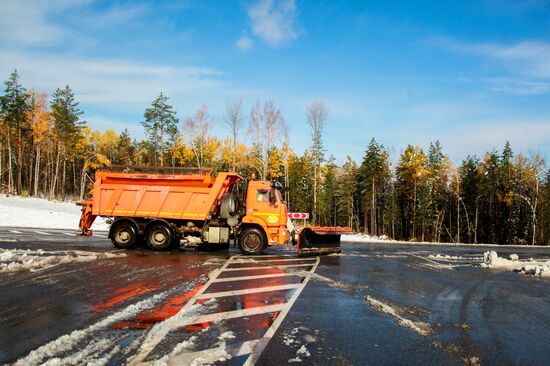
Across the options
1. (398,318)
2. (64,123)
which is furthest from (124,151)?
(398,318)

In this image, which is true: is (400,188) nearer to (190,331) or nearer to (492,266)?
(492,266)

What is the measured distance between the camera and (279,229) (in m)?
16.0

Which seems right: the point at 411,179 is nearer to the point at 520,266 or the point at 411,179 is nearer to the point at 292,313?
the point at 520,266

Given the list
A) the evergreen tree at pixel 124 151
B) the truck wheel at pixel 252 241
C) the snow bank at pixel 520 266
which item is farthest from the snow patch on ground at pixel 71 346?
the evergreen tree at pixel 124 151

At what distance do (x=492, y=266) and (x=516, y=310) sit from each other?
22.8ft

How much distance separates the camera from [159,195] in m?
16.5

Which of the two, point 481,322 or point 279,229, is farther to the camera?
point 279,229

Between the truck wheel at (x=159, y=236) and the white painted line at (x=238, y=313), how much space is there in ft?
31.6

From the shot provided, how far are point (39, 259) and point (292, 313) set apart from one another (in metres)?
8.47

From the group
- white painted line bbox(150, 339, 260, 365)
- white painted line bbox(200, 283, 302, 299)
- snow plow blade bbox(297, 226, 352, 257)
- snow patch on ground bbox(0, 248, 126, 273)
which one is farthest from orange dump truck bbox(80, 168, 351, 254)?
white painted line bbox(150, 339, 260, 365)

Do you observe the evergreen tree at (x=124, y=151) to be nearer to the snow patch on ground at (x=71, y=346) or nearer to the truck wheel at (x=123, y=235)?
the truck wheel at (x=123, y=235)

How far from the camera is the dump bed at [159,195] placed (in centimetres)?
1634


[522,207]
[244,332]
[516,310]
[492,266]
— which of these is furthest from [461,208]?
[244,332]

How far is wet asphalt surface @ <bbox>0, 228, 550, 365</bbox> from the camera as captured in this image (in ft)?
16.8
